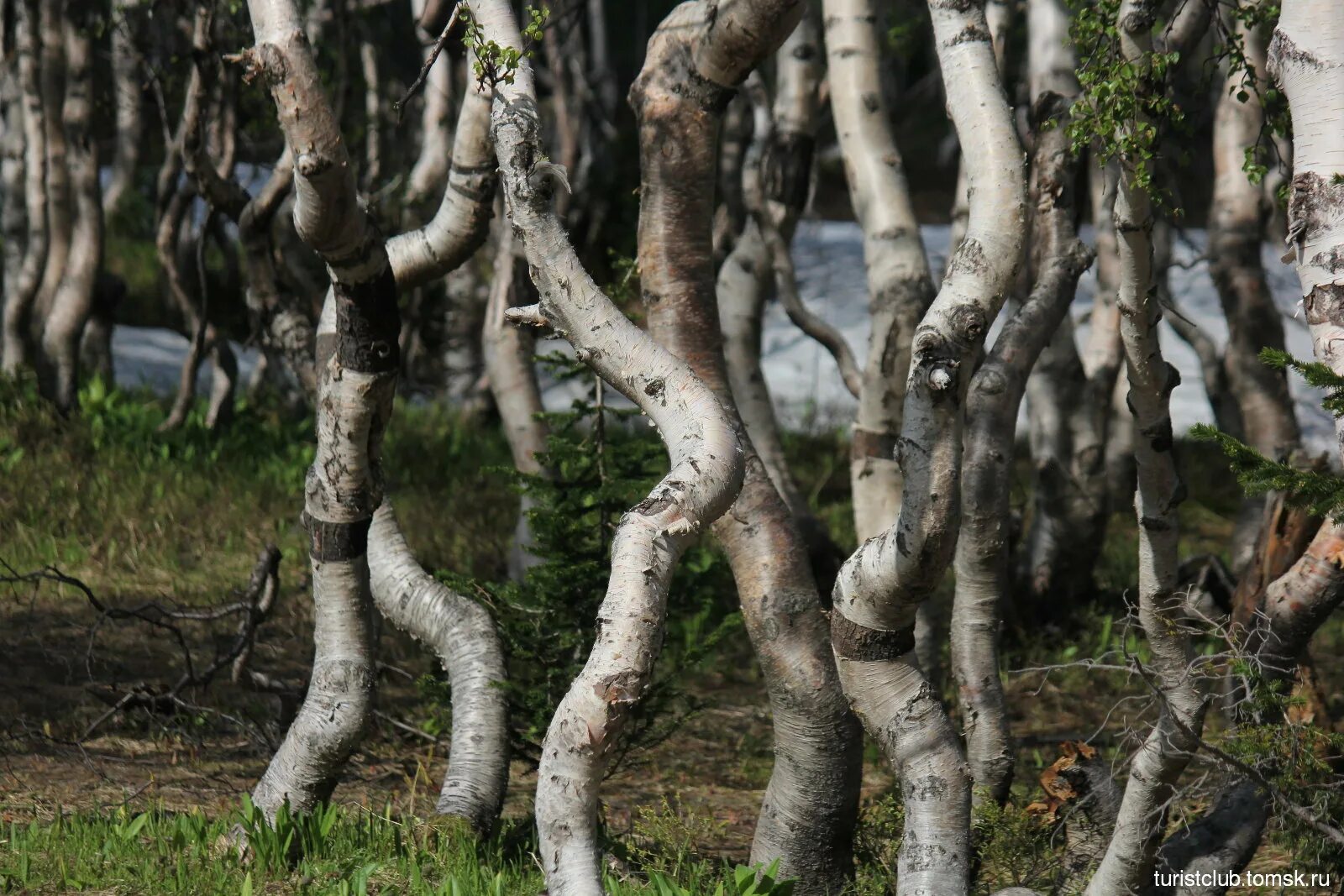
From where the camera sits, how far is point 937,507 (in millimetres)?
3289

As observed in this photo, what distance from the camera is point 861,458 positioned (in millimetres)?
5922

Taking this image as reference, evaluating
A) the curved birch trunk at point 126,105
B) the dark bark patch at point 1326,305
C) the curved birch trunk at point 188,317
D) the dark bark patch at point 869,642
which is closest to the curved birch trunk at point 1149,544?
the dark bark patch at point 869,642

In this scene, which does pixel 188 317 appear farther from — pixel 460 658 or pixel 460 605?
pixel 460 658

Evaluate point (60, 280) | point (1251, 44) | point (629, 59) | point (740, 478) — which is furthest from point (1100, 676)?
point (629, 59)

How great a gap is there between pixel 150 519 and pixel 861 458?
4129mm

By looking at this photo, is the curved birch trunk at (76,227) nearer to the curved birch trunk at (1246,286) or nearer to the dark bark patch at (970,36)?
the curved birch trunk at (1246,286)

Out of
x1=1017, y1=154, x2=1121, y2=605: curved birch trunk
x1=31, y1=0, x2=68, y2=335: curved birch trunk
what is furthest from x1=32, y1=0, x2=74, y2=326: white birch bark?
x1=1017, y1=154, x2=1121, y2=605: curved birch trunk

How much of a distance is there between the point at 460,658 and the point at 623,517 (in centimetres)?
171

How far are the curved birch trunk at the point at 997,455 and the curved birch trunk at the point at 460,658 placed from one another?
1.53 metres

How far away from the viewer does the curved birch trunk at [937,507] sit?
3.31 meters

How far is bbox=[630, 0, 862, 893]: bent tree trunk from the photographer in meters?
4.09

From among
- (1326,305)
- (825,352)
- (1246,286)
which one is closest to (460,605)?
(1326,305)

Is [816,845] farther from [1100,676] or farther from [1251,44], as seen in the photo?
[1251,44]

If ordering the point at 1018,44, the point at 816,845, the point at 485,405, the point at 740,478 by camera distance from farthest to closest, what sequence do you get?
the point at 1018,44
the point at 485,405
the point at 816,845
the point at 740,478
